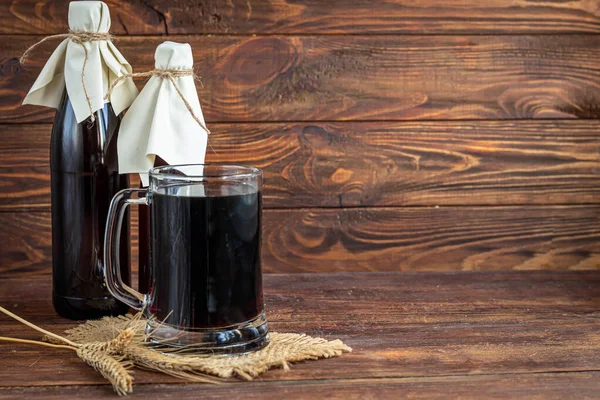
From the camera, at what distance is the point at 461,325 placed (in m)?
0.90

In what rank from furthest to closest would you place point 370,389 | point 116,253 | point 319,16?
point 319,16 → point 116,253 → point 370,389

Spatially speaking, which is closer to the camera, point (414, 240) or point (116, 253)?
point (116, 253)

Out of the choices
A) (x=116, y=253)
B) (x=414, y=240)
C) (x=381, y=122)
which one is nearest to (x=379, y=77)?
(x=381, y=122)

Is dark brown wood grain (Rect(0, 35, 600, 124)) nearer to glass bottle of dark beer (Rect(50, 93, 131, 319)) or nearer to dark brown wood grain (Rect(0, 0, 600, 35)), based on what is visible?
dark brown wood grain (Rect(0, 0, 600, 35))

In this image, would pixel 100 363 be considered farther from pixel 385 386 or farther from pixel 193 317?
pixel 385 386

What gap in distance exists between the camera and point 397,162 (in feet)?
4.16

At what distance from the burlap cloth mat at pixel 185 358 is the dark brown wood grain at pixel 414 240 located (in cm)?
46

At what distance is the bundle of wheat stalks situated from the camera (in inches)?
28.1

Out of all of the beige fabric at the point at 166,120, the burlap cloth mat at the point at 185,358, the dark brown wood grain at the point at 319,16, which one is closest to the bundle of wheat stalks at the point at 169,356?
the burlap cloth mat at the point at 185,358

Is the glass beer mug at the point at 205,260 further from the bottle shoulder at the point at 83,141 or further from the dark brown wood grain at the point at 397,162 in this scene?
the dark brown wood grain at the point at 397,162

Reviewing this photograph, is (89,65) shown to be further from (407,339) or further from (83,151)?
(407,339)

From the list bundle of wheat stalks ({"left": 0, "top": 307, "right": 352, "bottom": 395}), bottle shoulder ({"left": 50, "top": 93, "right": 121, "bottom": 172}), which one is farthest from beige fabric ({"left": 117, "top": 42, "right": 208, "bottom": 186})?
bundle of wheat stalks ({"left": 0, "top": 307, "right": 352, "bottom": 395})

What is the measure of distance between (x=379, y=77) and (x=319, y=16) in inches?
5.8

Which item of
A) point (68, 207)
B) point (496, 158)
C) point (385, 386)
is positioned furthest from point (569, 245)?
point (68, 207)
